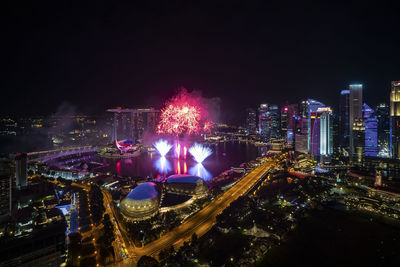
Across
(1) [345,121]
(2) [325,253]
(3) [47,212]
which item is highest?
(1) [345,121]

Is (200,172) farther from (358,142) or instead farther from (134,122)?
(134,122)

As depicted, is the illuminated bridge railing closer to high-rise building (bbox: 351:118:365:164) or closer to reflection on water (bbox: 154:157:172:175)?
reflection on water (bbox: 154:157:172:175)

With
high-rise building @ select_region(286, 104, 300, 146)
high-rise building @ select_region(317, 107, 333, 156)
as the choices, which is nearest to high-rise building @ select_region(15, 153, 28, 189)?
high-rise building @ select_region(317, 107, 333, 156)

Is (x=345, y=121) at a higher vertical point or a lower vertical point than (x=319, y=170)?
higher

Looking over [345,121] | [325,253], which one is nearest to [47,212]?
[325,253]

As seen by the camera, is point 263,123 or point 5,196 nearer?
point 5,196

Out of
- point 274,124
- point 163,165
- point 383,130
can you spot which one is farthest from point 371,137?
point 274,124

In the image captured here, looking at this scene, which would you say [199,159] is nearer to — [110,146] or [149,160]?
[149,160]
